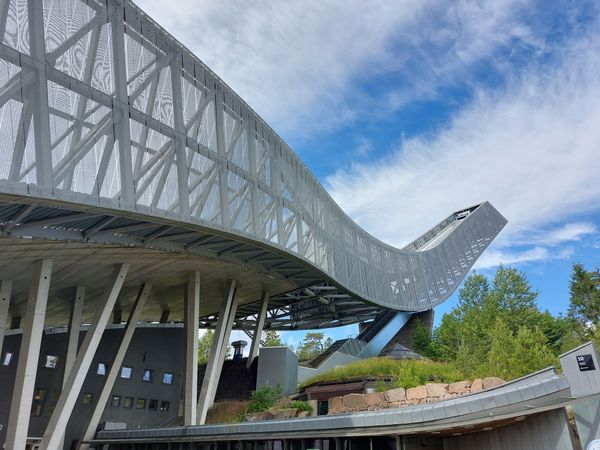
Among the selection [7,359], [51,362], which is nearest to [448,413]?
[7,359]

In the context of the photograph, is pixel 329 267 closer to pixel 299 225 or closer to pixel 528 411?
pixel 299 225

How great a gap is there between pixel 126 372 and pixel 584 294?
1930 inches

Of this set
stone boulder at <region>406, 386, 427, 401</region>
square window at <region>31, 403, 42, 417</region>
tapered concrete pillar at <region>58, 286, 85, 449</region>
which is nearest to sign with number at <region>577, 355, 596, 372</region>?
stone boulder at <region>406, 386, 427, 401</region>

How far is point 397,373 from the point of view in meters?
36.2

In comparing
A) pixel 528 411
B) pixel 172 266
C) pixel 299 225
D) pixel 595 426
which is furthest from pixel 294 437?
pixel 299 225

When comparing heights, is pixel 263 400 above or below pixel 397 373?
below

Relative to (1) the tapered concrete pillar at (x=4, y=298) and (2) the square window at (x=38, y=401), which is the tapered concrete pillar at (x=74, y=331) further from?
(2) the square window at (x=38, y=401)

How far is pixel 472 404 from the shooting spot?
12.8m

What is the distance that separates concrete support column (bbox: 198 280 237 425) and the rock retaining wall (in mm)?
11046

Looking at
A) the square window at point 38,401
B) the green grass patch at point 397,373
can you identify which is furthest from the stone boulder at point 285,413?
the square window at point 38,401

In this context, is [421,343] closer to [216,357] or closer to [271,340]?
[216,357]

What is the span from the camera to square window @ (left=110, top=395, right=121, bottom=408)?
3928 cm

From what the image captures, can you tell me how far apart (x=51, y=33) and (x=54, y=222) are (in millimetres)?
7542

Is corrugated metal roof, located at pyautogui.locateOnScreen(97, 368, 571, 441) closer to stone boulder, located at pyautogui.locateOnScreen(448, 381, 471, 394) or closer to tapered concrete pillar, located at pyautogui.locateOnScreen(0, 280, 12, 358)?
stone boulder, located at pyautogui.locateOnScreen(448, 381, 471, 394)
